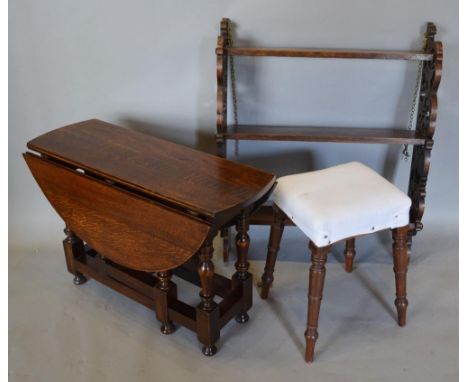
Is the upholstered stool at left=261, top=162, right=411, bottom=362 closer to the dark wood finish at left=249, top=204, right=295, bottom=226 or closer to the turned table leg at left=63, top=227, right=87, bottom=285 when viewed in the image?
the dark wood finish at left=249, top=204, right=295, bottom=226

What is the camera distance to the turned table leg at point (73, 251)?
256 cm

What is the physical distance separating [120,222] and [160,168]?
0.25m

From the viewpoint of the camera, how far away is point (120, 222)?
2.10m

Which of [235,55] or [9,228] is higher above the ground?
[235,55]

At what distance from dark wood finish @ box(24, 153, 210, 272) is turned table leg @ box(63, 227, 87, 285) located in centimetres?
24

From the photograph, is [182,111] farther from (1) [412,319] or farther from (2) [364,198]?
(1) [412,319]

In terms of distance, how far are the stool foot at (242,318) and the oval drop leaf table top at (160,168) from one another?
1.92 feet

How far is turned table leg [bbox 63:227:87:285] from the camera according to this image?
2.56 meters

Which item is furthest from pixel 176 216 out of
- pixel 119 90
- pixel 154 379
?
pixel 119 90

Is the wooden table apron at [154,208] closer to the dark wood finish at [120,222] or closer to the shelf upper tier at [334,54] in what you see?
the dark wood finish at [120,222]

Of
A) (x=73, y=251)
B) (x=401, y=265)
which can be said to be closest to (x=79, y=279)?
(x=73, y=251)

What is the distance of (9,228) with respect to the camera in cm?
299

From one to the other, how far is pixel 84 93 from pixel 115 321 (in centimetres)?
113

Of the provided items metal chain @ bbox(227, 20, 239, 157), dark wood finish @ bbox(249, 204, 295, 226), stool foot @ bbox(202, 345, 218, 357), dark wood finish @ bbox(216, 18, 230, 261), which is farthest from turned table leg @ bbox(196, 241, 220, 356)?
metal chain @ bbox(227, 20, 239, 157)
